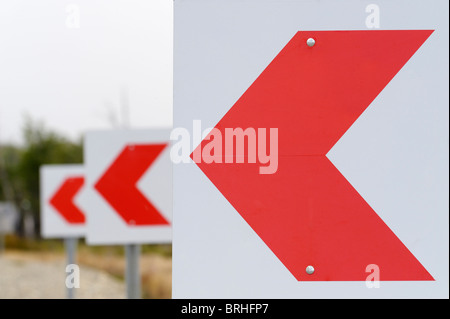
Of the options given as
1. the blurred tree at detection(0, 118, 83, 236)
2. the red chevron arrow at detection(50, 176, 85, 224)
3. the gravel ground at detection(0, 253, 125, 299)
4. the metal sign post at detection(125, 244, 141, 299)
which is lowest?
the gravel ground at detection(0, 253, 125, 299)

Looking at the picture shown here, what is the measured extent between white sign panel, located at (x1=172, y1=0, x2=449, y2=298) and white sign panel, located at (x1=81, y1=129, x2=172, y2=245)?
7.59 feet

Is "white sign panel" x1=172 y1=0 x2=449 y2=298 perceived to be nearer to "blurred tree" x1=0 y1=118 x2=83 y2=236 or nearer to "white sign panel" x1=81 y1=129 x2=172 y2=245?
"white sign panel" x1=81 y1=129 x2=172 y2=245

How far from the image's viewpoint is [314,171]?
183cm

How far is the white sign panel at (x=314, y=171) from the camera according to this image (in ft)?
5.99

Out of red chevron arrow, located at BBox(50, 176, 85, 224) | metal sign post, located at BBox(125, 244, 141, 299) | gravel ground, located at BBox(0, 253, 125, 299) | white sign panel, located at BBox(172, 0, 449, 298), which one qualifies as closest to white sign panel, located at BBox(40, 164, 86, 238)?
red chevron arrow, located at BBox(50, 176, 85, 224)

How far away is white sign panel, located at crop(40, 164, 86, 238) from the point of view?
7207mm

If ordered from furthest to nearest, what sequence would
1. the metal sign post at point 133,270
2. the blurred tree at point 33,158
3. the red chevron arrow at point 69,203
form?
the blurred tree at point 33,158 → the red chevron arrow at point 69,203 → the metal sign post at point 133,270

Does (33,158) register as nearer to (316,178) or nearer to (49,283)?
(49,283)

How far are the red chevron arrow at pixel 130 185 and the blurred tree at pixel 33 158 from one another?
45416mm

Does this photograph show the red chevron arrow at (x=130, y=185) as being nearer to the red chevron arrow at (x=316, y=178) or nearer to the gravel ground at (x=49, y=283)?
the red chevron arrow at (x=316, y=178)

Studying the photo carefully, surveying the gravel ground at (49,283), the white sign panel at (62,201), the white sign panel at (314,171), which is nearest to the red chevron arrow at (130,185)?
the white sign panel at (314,171)

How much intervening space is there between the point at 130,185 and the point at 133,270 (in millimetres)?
742

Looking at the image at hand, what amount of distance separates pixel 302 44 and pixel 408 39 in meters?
0.28
